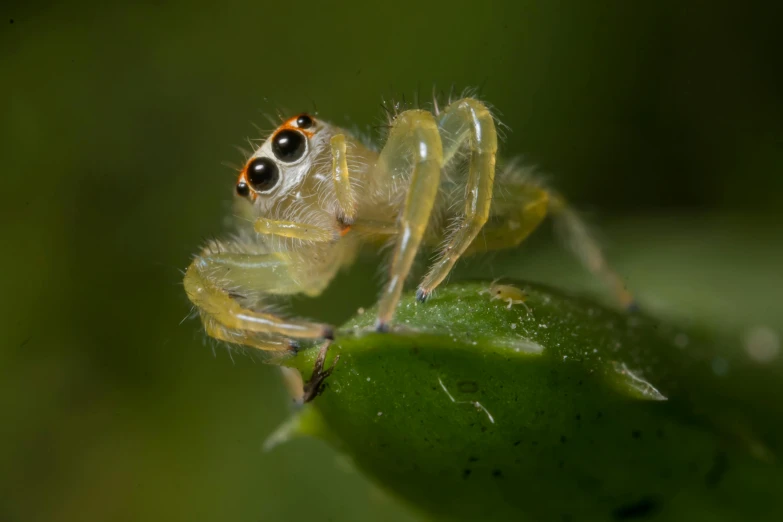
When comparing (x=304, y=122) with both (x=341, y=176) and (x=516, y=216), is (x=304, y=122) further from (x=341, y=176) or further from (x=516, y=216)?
(x=516, y=216)

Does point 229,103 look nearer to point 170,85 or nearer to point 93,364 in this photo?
point 170,85

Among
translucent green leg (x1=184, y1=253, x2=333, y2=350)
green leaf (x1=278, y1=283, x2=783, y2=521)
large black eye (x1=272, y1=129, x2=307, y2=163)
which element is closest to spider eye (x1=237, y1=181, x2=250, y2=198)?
large black eye (x1=272, y1=129, x2=307, y2=163)

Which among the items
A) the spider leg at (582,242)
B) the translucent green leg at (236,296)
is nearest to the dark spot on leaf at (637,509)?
the translucent green leg at (236,296)

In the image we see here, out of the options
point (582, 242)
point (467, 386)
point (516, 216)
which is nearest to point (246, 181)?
point (516, 216)

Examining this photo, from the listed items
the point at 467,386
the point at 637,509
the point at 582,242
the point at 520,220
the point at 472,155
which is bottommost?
the point at 637,509

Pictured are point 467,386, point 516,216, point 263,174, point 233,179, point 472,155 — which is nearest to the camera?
point 467,386

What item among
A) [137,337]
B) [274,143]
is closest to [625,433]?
[274,143]

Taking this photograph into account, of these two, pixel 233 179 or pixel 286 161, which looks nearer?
pixel 286 161

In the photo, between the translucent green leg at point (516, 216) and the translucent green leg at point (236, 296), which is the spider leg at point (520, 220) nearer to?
the translucent green leg at point (516, 216)
